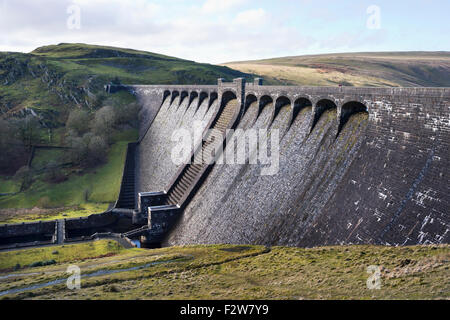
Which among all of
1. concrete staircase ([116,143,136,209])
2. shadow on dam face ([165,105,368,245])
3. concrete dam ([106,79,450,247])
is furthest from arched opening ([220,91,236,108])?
concrete staircase ([116,143,136,209])

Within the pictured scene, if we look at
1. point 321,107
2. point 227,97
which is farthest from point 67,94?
point 321,107

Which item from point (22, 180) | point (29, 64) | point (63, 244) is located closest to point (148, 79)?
point (29, 64)

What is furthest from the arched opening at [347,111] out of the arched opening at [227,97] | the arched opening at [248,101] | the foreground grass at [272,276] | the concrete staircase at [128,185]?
the concrete staircase at [128,185]

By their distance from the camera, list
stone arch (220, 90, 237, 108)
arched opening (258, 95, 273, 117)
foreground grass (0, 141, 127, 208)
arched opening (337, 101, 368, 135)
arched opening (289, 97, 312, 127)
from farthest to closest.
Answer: foreground grass (0, 141, 127, 208) < stone arch (220, 90, 237, 108) < arched opening (258, 95, 273, 117) < arched opening (289, 97, 312, 127) < arched opening (337, 101, 368, 135)

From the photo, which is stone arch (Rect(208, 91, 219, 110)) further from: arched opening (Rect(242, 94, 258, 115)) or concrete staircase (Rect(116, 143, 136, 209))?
concrete staircase (Rect(116, 143, 136, 209))

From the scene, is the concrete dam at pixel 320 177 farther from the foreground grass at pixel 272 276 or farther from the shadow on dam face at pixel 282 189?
the foreground grass at pixel 272 276
